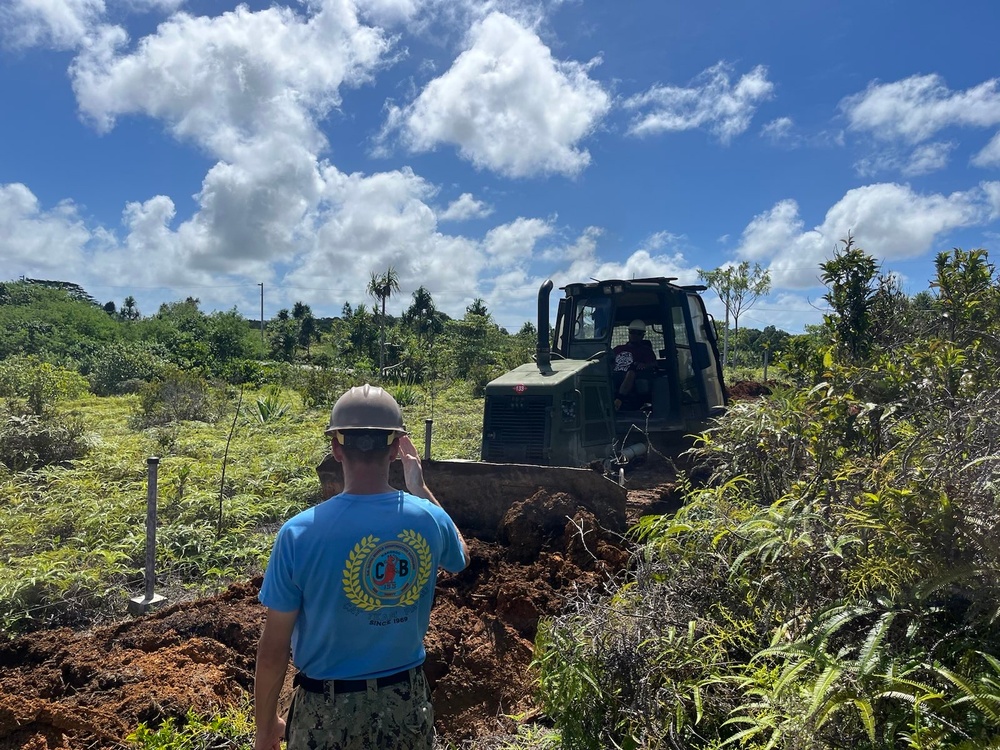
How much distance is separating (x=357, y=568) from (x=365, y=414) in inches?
17.6

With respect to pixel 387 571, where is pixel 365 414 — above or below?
above

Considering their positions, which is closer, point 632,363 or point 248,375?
point 632,363

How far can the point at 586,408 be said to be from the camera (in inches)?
262

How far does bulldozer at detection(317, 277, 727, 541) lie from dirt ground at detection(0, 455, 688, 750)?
0.31 metres

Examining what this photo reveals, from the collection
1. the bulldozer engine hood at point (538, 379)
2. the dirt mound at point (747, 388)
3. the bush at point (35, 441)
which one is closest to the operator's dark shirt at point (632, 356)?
the bulldozer engine hood at point (538, 379)

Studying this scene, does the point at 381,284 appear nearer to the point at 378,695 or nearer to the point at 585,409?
the point at 585,409

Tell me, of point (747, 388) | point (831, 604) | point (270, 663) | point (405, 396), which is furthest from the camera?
point (405, 396)

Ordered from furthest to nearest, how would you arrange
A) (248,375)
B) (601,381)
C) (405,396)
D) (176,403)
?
(248,375) → (405,396) → (176,403) → (601,381)

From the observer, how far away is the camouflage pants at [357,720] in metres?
1.85

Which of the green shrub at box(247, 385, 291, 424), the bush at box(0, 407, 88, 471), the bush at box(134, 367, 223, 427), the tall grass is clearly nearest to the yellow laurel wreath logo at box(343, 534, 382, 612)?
the tall grass

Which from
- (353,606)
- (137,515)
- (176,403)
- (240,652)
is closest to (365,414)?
(353,606)

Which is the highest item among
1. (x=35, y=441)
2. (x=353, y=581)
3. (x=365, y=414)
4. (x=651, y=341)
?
(x=651, y=341)

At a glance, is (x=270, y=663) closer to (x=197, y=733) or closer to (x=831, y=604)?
(x=197, y=733)

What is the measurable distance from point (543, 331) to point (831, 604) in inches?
175
